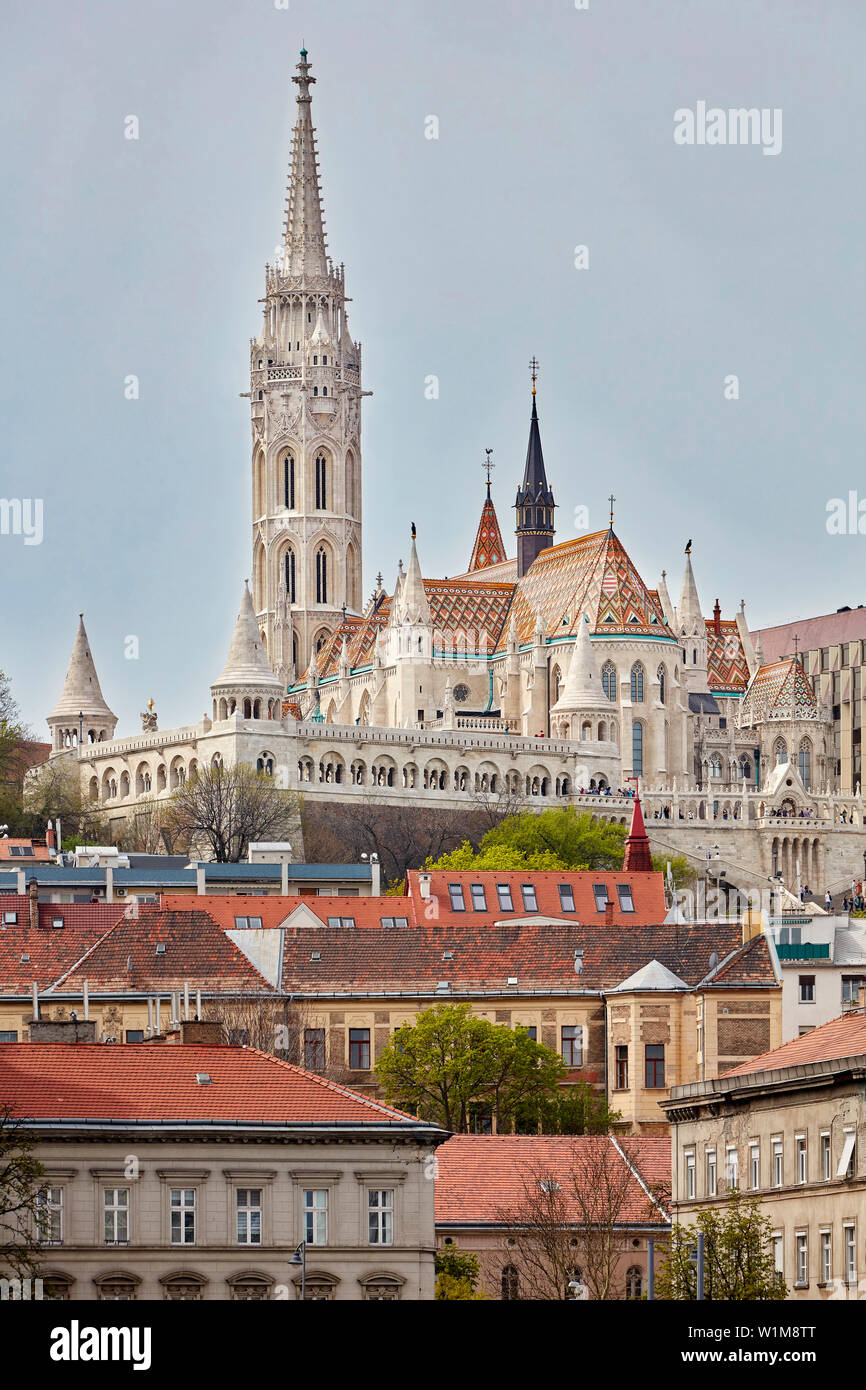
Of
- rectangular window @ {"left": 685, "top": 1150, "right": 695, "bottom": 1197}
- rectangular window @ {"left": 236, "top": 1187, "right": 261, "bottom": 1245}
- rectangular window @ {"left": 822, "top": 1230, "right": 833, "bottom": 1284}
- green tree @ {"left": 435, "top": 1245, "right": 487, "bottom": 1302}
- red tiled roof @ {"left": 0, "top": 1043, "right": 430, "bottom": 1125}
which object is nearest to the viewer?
rectangular window @ {"left": 236, "top": 1187, "right": 261, "bottom": 1245}

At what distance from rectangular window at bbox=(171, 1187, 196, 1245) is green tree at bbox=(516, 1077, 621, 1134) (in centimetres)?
2168

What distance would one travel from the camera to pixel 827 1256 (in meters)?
51.7

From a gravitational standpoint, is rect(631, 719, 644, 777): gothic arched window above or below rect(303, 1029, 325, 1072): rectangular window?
above

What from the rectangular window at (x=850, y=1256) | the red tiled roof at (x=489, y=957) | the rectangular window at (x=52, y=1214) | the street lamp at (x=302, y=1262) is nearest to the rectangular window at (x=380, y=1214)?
the street lamp at (x=302, y=1262)

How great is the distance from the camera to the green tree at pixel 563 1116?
236ft

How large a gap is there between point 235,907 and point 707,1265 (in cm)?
4803

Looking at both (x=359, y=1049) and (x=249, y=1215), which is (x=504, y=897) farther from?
(x=249, y=1215)

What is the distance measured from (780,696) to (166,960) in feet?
339

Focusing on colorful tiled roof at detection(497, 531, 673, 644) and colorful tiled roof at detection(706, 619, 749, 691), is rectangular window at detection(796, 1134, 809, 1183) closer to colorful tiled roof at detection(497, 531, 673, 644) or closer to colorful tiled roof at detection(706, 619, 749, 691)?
colorful tiled roof at detection(497, 531, 673, 644)

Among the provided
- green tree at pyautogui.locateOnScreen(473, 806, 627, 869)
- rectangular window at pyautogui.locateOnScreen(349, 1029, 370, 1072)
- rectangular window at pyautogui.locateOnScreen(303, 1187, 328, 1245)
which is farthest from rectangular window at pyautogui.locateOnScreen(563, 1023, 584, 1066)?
green tree at pyautogui.locateOnScreen(473, 806, 627, 869)

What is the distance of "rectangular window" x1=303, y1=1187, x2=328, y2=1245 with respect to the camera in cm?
5103

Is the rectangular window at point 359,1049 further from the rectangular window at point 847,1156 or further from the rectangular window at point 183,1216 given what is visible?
the rectangular window at point 183,1216

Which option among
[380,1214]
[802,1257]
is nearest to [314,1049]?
[380,1214]
